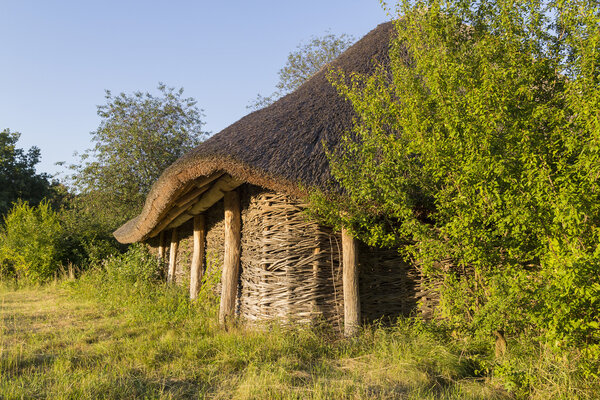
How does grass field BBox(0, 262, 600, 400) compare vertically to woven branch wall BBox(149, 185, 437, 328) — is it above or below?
below

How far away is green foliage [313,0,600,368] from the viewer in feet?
10.3

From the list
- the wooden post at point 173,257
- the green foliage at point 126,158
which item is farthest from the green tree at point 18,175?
the wooden post at point 173,257

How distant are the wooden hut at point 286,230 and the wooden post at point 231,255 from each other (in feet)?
0.05

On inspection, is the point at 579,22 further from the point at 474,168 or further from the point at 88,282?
the point at 88,282

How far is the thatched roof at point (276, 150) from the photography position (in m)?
5.07

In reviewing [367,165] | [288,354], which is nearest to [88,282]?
[288,354]

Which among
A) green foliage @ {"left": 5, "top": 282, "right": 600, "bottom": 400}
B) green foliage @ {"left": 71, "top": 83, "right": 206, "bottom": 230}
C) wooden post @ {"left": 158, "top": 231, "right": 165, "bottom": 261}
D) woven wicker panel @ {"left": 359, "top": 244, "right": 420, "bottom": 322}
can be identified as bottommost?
green foliage @ {"left": 5, "top": 282, "right": 600, "bottom": 400}

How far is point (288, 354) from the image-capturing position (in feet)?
15.0

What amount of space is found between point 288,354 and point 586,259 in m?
2.88

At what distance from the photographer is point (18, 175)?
915 inches

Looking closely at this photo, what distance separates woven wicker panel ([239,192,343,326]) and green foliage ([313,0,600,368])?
821 mm

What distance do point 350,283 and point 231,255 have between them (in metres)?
1.98

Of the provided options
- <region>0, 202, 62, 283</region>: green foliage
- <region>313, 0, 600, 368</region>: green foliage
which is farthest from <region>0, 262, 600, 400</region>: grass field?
<region>0, 202, 62, 283</region>: green foliage

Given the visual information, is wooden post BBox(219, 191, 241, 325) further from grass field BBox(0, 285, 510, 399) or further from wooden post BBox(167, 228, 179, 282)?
wooden post BBox(167, 228, 179, 282)
